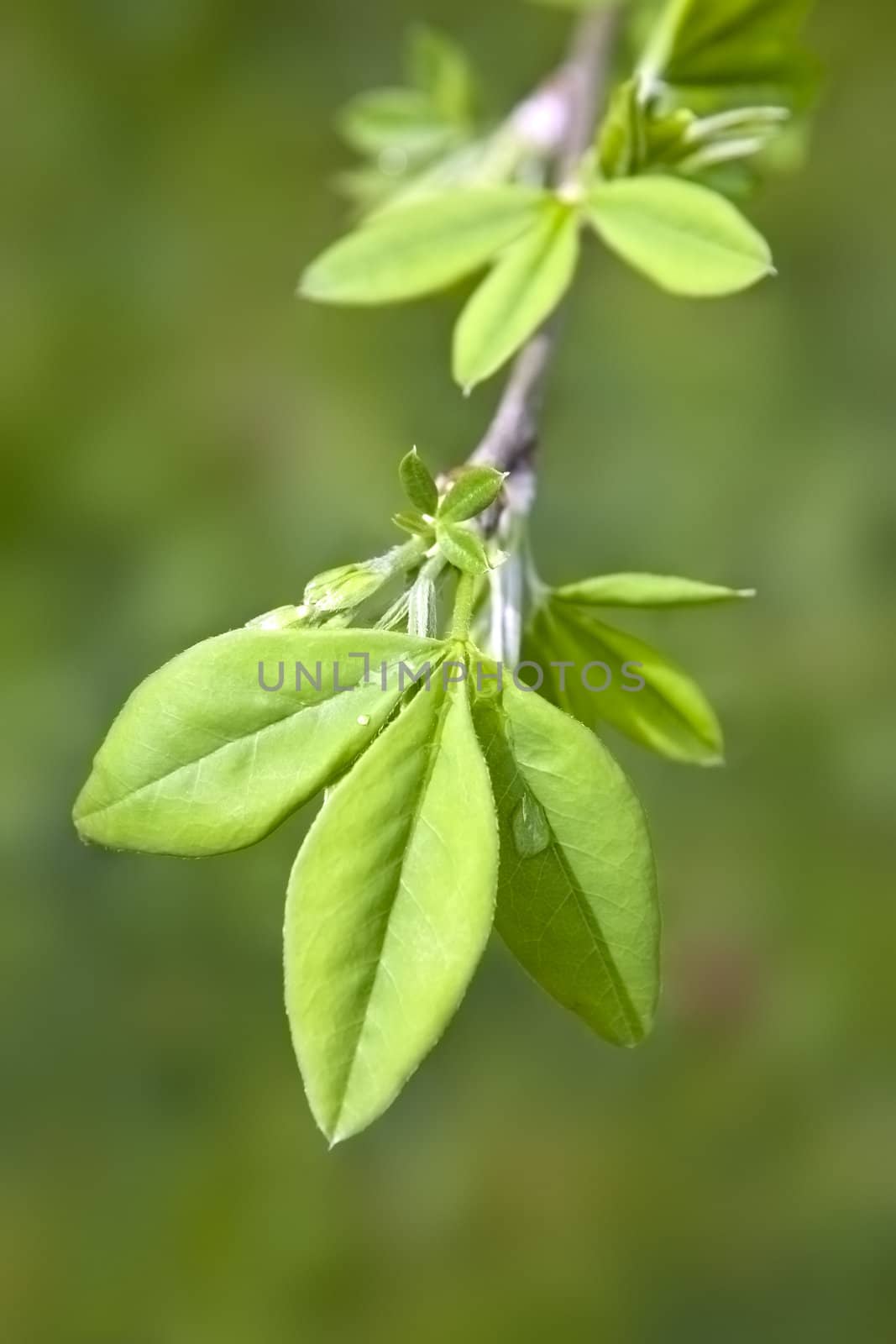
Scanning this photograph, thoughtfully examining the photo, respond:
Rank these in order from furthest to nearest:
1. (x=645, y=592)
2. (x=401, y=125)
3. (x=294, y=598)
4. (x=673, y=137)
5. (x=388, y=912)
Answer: (x=294, y=598) < (x=401, y=125) < (x=673, y=137) < (x=645, y=592) < (x=388, y=912)

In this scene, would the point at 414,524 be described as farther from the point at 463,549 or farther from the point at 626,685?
the point at 626,685

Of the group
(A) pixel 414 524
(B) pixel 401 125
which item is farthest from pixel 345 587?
(B) pixel 401 125

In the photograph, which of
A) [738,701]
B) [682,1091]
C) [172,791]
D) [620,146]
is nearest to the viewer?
[172,791]

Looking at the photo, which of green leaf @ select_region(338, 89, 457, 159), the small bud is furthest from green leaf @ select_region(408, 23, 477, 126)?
the small bud

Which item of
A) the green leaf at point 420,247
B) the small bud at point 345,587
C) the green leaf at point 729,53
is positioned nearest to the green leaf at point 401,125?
the green leaf at point 729,53

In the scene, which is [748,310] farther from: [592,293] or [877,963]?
[877,963]

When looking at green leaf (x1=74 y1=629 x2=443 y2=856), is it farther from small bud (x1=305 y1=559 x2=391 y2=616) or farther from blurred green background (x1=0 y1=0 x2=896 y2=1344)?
blurred green background (x1=0 y1=0 x2=896 y2=1344)

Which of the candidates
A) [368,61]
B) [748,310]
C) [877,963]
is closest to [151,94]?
[368,61]
